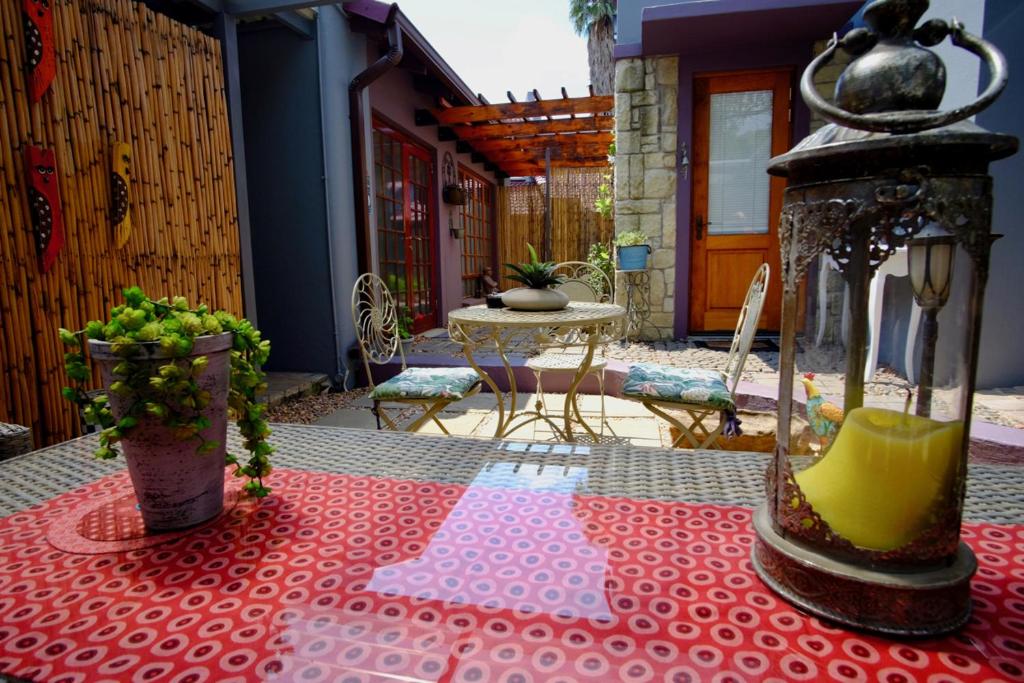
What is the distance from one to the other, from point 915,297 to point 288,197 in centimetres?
437

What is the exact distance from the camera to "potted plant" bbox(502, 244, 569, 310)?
8.12 feet

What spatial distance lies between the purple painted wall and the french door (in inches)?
109

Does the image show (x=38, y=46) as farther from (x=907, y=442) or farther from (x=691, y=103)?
(x=691, y=103)

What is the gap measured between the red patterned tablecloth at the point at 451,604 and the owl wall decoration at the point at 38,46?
7.24ft

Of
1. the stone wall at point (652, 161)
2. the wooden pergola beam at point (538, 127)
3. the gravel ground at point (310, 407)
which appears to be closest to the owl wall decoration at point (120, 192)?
the gravel ground at point (310, 407)

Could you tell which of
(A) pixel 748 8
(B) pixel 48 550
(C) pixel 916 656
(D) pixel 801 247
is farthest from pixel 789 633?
(A) pixel 748 8

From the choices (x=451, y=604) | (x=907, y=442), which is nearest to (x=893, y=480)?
(x=907, y=442)

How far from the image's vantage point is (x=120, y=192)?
276 centimetres

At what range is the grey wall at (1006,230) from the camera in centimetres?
291

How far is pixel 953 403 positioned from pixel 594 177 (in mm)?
9757

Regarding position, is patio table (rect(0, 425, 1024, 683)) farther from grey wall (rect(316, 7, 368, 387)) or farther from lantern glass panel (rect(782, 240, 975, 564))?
grey wall (rect(316, 7, 368, 387))

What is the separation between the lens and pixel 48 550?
938 mm

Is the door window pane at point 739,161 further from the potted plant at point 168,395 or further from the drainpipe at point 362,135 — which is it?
the potted plant at point 168,395

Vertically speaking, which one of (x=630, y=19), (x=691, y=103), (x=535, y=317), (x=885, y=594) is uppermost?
(x=630, y=19)
